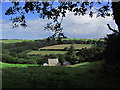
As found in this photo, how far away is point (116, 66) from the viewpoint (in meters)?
4.29

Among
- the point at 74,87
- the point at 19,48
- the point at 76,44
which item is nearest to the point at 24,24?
the point at 74,87

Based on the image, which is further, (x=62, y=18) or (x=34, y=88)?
(x=62, y=18)

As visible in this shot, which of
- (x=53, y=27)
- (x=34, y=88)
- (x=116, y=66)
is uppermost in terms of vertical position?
(x=53, y=27)

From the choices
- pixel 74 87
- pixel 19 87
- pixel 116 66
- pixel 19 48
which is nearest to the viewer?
pixel 116 66

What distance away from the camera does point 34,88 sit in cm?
501

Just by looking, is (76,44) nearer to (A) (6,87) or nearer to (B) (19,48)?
(B) (19,48)

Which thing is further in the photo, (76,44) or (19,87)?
(76,44)

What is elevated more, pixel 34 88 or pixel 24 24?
pixel 24 24

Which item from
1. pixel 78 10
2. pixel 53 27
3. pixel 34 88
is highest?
pixel 78 10

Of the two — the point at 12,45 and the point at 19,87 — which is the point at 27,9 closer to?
the point at 19,87

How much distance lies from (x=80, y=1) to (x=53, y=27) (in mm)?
1980

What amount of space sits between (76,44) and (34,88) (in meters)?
39.0

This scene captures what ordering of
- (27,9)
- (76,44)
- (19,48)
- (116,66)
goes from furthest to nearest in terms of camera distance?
(19,48) → (76,44) → (27,9) → (116,66)

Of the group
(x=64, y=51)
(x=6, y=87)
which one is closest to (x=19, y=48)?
(x=64, y=51)
